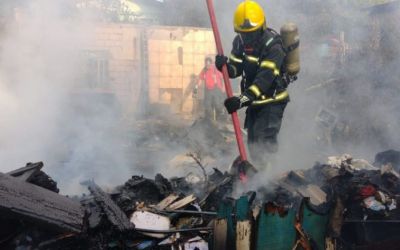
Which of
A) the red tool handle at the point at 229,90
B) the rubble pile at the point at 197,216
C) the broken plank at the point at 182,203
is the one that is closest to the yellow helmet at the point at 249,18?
the red tool handle at the point at 229,90

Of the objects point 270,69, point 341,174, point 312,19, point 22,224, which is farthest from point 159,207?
point 312,19

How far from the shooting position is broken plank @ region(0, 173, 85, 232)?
2887mm

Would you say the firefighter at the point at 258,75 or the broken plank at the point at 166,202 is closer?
the broken plank at the point at 166,202

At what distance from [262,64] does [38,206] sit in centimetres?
276

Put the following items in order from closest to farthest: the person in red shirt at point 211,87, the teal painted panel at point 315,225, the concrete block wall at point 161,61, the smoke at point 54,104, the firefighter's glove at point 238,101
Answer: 1. the teal painted panel at point 315,225
2. the firefighter's glove at point 238,101
3. the smoke at point 54,104
4. the person in red shirt at point 211,87
5. the concrete block wall at point 161,61

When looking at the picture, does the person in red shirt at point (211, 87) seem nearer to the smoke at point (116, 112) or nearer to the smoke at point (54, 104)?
the smoke at point (116, 112)

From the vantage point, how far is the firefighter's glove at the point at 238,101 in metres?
4.74

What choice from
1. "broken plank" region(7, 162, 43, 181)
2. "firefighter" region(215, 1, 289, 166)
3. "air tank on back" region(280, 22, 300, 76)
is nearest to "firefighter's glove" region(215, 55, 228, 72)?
"firefighter" region(215, 1, 289, 166)

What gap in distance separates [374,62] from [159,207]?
274 inches

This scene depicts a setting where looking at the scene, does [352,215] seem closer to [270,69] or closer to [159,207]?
[159,207]

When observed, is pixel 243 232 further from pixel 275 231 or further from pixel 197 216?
Result: pixel 197 216

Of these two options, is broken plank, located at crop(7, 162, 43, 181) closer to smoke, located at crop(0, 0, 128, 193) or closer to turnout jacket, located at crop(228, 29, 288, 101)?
smoke, located at crop(0, 0, 128, 193)

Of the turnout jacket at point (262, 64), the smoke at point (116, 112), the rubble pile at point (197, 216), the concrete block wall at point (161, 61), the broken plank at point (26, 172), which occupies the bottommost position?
the rubble pile at point (197, 216)

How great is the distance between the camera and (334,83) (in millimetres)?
9977
